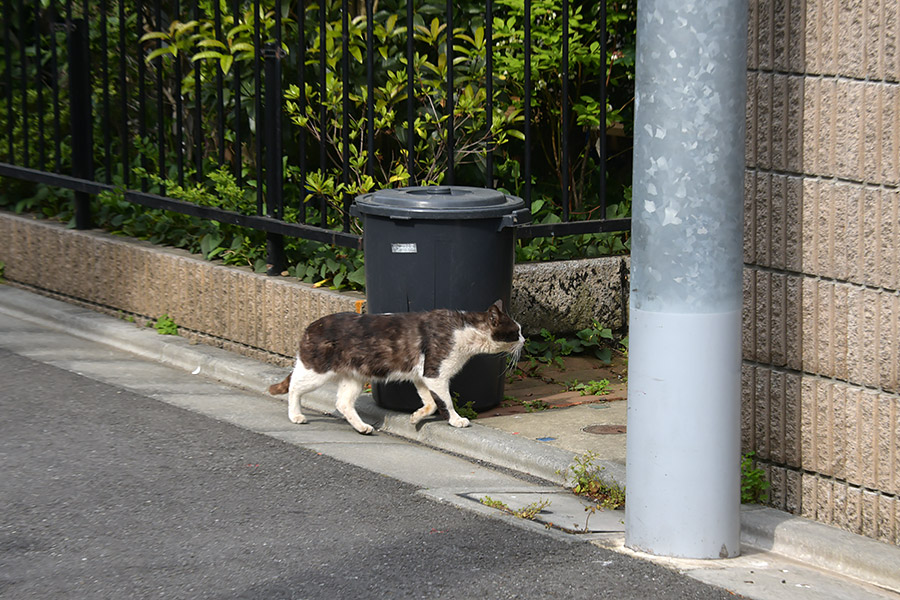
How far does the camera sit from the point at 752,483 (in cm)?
514

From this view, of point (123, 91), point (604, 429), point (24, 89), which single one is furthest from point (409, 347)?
point (24, 89)

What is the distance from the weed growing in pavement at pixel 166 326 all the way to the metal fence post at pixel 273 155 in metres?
0.96

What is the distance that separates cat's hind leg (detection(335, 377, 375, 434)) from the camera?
6.55m

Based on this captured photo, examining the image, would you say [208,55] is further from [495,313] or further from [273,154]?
[495,313]

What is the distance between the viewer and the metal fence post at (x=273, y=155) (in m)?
7.83

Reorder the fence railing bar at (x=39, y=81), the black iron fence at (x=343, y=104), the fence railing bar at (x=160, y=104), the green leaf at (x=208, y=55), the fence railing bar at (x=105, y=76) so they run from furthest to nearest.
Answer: the fence railing bar at (x=39, y=81) < the fence railing bar at (x=105, y=76) < the fence railing bar at (x=160, y=104) < the green leaf at (x=208, y=55) < the black iron fence at (x=343, y=104)

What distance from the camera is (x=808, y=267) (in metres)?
4.87

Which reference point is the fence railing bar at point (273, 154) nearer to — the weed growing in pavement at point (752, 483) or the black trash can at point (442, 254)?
the black trash can at point (442, 254)

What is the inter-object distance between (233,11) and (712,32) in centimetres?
488

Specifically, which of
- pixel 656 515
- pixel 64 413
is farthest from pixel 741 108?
pixel 64 413

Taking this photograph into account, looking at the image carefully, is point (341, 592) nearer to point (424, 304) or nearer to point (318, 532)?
point (318, 532)

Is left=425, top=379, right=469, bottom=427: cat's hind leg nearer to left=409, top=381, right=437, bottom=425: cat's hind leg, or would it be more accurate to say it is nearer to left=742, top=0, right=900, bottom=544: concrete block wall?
left=409, top=381, right=437, bottom=425: cat's hind leg

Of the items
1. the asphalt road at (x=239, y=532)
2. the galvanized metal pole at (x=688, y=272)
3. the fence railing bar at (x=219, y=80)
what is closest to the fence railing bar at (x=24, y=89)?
the fence railing bar at (x=219, y=80)

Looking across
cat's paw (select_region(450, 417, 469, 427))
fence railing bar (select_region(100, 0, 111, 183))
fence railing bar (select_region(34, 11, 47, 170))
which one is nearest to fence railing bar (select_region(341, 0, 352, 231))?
cat's paw (select_region(450, 417, 469, 427))
